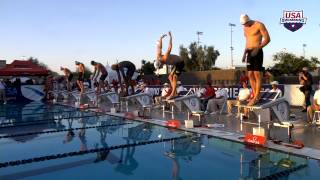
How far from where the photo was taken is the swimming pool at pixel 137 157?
4238 millimetres

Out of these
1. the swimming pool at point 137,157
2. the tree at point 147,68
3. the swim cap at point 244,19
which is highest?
the tree at point 147,68

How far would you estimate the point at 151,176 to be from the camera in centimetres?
414

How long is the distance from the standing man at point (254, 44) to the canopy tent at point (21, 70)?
675 inches

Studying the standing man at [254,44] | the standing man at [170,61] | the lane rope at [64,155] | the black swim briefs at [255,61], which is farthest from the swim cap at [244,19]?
the standing man at [170,61]

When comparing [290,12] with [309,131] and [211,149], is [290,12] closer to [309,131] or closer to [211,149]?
[309,131]

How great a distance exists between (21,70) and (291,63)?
32733mm

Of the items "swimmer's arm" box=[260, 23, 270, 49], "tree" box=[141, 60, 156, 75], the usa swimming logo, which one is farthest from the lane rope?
"tree" box=[141, 60, 156, 75]

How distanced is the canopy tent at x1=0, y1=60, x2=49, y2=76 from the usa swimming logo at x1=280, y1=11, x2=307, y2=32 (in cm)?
1398

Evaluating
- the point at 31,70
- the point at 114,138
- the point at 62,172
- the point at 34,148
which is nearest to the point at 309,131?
the point at 114,138

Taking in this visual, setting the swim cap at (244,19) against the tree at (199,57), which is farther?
the tree at (199,57)

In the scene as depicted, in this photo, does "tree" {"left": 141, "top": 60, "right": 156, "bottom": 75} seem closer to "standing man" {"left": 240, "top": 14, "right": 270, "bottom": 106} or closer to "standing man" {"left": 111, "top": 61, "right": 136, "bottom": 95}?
"standing man" {"left": 111, "top": 61, "right": 136, "bottom": 95}

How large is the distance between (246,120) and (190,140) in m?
2.74

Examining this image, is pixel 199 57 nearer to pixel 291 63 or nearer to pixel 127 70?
pixel 291 63

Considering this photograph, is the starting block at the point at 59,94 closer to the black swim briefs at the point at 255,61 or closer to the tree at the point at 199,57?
the black swim briefs at the point at 255,61
